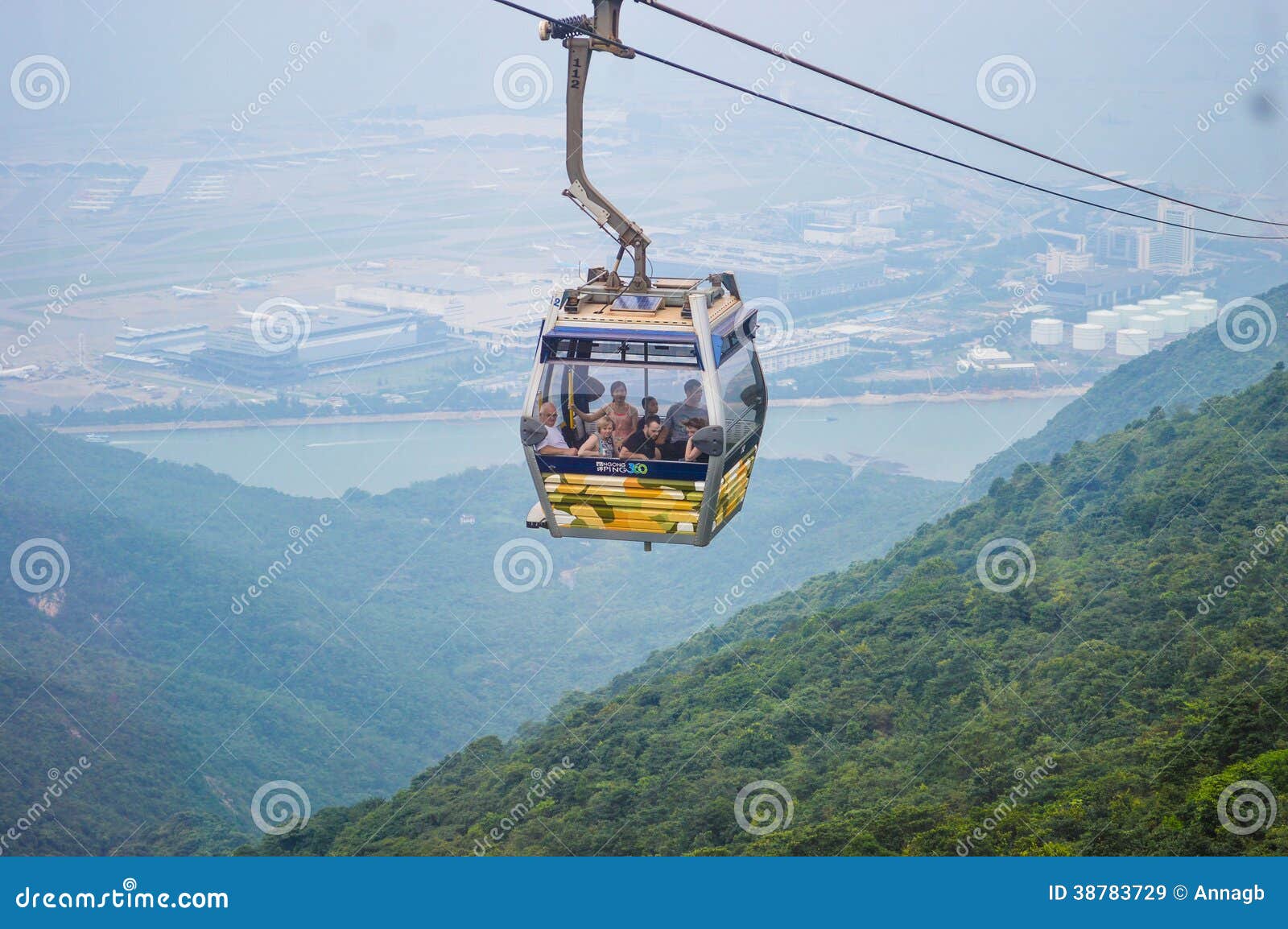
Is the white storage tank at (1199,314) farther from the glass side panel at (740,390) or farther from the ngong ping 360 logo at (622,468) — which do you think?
the ngong ping 360 logo at (622,468)

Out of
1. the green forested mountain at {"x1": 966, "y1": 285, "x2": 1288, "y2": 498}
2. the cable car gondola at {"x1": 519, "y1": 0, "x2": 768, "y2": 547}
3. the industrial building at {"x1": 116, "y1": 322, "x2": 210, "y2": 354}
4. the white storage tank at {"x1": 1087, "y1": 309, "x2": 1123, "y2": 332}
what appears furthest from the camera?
the industrial building at {"x1": 116, "y1": 322, "x2": 210, "y2": 354}

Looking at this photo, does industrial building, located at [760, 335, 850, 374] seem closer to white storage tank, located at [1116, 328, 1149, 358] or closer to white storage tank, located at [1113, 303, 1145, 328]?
white storage tank, located at [1116, 328, 1149, 358]

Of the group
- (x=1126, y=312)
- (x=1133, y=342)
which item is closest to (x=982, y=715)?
(x=1133, y=342)

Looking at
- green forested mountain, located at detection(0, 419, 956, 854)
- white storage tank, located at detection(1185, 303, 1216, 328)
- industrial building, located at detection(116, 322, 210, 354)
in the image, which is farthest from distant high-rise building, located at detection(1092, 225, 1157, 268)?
industrial building, located at detection(116, 322, 210, 354)

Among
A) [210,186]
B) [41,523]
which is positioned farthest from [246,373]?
[41,523]

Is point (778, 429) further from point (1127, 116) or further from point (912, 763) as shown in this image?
point (912, 763)

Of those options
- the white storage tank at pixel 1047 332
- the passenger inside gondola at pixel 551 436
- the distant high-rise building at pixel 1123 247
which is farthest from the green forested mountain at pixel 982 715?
the distant high-rise building at pixel 1123 247
